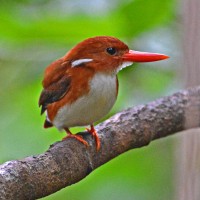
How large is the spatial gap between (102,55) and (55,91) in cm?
17

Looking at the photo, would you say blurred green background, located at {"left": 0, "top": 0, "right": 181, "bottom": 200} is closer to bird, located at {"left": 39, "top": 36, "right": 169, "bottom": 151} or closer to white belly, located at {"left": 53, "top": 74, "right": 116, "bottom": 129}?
bird, located at {"left": 39, "top": 36, "right": 169, "bottom": 151}

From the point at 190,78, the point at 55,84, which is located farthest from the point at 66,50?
the point at 190,78

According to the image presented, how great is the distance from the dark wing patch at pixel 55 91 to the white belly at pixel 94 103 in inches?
2.1

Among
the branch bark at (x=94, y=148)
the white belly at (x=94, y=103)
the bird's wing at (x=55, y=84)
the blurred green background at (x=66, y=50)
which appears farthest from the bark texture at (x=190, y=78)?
the blurred green background at (x=66, y=50)

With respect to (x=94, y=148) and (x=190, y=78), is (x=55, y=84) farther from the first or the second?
(x=190, y=78)

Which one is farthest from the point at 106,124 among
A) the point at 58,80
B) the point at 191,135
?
the point at 191,135

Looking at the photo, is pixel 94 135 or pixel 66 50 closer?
pixel 94 135

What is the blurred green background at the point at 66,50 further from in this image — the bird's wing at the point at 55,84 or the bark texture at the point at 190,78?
the bark texture at the point at 190,78

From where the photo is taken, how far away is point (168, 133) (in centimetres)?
212

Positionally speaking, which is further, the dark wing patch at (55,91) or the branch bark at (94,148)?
the dark wing patch at (55,91)

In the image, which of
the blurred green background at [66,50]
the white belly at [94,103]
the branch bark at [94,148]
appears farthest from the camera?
the blurred green background at [66,50]

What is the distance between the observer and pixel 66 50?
2324 mm

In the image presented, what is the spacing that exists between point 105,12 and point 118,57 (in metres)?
0.39

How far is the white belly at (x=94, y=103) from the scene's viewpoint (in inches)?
72.0
